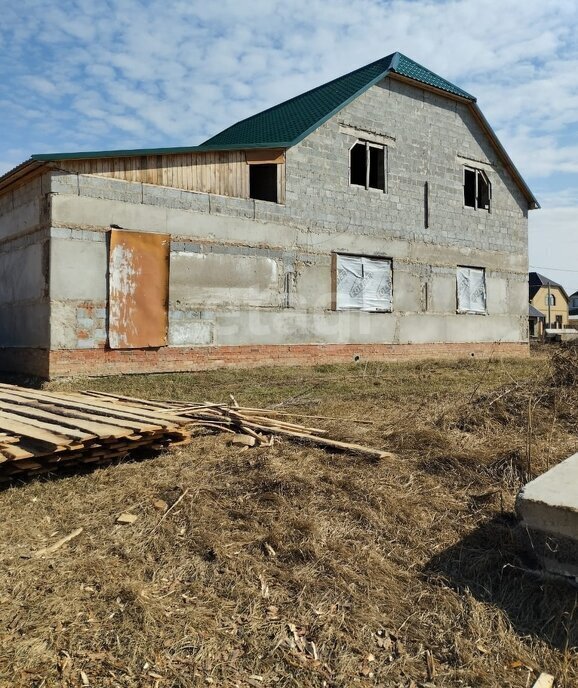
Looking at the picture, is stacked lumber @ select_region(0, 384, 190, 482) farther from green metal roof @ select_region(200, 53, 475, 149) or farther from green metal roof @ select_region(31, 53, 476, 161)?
green metal roof @ select_region(200, 53, 475, 149)

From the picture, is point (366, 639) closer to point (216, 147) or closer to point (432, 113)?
point (216, 147)

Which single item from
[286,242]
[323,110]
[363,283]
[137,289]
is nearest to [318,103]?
[323,110]

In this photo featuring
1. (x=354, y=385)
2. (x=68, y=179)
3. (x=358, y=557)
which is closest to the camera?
(x=358, y=557)

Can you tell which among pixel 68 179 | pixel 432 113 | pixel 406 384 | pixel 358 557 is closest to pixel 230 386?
pixel 406 384

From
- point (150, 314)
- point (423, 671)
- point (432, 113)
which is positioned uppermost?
point (432, 113)

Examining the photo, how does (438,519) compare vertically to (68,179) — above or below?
below

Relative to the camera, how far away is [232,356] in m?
13.0

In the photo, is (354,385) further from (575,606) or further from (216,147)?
(575,606)

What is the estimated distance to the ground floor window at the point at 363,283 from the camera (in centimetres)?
1481

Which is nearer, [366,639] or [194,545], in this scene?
[366,639]

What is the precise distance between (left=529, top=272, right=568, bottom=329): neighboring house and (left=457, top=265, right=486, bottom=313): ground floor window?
139 ft

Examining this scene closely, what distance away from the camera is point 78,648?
293 centimetres

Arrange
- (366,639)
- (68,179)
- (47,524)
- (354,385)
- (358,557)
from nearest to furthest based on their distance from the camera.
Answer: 1. (366,639)
2. (358,557)
3. (47,524)
4. (68,179)
5. (354,385)

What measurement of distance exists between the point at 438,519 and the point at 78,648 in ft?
8.94
